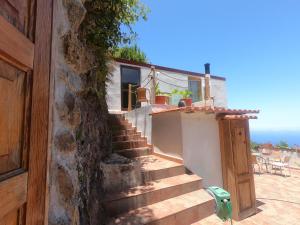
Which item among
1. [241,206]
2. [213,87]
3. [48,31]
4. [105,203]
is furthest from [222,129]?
[213,87]

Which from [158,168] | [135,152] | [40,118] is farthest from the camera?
[135,152]

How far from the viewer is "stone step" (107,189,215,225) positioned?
11.9ft

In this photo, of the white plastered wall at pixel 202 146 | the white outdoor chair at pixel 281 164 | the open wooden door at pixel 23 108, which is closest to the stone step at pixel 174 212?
the white plastered wall at pixel 202 146

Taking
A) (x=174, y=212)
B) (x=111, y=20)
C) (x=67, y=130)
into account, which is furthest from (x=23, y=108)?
(x=174, y=212)

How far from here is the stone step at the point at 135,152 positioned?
598 centimetres

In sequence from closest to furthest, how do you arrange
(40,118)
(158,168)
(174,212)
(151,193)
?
(40,118)
(174,212)
(151,193)
(158,168)

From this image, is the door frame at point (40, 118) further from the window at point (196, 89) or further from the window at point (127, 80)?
the window at point (196, 89)

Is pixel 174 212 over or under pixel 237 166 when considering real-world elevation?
under

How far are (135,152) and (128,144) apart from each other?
14.0 inches

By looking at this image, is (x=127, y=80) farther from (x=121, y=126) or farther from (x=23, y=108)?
(x=23, y=108)

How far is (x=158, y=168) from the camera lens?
205 inches

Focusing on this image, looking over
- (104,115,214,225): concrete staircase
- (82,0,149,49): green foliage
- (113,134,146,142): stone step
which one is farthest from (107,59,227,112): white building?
(104,115,214,225): concrete staircase

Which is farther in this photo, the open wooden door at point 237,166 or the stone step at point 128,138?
the stone step at point 128,138

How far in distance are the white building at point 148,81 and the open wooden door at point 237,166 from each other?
2.72 metres
